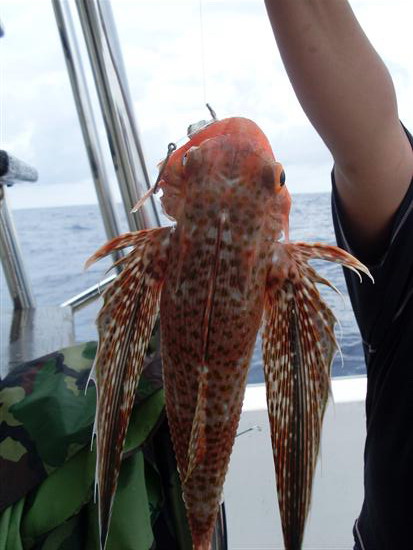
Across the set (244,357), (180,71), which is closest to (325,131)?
(244,357)

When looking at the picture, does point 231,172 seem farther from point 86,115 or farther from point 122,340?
point 86,115

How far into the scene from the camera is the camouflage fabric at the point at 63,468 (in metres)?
1.23

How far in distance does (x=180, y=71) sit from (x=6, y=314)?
1625 mm

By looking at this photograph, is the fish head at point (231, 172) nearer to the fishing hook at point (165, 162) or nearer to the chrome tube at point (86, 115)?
the fishing hook at point (165, 162)

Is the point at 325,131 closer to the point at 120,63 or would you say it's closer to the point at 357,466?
the point at 120,63

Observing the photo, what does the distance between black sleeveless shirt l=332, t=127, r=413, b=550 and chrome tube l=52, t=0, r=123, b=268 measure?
5.40 ft

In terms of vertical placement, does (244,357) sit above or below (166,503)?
above

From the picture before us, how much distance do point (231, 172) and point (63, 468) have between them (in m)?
0.76

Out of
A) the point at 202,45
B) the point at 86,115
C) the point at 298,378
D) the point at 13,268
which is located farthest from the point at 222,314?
the point at 13,268

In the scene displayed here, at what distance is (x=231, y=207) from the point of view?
2.75ft

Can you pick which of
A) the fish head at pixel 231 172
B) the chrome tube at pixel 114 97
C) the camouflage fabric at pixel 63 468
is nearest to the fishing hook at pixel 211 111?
the fish head at pixel 231 172

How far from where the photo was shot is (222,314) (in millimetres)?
858

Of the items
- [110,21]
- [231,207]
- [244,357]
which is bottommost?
[244,357]

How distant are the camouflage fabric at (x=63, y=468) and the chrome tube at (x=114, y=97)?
53.1 inches
